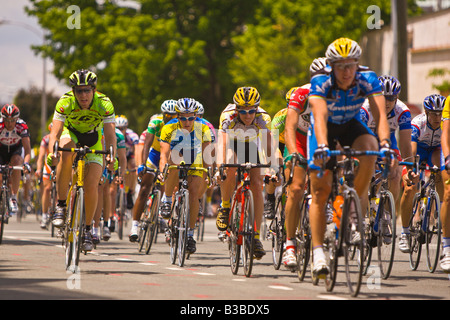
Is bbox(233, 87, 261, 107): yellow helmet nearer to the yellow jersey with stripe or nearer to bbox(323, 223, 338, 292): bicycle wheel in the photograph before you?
the yellow jersey with stripe

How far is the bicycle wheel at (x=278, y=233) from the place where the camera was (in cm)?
1112

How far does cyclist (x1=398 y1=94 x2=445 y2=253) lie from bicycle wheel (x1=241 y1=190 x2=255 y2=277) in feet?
7.70

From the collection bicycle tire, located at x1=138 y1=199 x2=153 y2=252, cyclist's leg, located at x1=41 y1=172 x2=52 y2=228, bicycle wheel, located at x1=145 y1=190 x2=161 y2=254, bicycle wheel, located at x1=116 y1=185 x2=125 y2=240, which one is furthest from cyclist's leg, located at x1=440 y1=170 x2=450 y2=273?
cyclist's leg, located at x1=41 y1=172 x2=52 y2=228

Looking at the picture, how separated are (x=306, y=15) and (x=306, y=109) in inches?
1247

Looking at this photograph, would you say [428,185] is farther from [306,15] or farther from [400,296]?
[306,15]

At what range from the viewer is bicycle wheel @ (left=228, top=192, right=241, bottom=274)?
1039cm

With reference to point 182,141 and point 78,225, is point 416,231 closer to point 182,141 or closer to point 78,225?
point 182,141

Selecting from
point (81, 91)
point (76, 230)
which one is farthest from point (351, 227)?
point (81, 91)

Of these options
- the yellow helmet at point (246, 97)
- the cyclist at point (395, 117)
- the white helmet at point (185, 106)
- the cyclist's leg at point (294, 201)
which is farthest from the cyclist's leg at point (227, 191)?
the cyclist at point (395, 117)

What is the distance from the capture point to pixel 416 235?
1123 centimetres

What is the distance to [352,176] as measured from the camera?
27.5ft

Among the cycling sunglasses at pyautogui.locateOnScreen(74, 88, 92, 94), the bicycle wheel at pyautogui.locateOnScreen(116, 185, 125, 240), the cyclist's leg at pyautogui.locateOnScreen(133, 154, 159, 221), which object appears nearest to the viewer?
the cycling sunglasses at pyautogui.locateOnScreen(74, 88, 92, 94)
